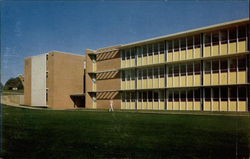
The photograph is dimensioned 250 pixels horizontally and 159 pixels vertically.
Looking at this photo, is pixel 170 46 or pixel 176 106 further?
pixel 170 46

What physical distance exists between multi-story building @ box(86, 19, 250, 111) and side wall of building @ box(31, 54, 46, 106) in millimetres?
8125

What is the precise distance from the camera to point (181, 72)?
2333 centimetres

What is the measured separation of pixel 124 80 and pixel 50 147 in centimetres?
2358

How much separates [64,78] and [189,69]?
20.0 m

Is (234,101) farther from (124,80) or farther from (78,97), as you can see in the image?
(78,97)

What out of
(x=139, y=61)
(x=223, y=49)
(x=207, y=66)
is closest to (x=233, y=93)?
(x=207, y=66)

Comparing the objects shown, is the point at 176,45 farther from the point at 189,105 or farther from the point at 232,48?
the point at 189,105

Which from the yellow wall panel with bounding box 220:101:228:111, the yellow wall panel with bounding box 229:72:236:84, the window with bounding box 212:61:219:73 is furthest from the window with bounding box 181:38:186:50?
the yellow wall panel with bounding box 220:101:228:111

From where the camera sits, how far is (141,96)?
26922 mm

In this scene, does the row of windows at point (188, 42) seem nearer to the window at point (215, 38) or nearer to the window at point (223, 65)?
the window at point (215, 38)

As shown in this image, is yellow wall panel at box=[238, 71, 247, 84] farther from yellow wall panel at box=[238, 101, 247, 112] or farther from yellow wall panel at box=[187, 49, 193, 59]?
yellow wall panel at box=[187, 49, 193, 59]

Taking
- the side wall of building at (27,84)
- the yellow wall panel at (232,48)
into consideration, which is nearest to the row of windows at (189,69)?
the yellow wall panel at (232,48)

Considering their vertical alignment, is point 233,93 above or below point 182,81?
below

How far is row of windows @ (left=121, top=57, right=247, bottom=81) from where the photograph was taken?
64.1 feet
